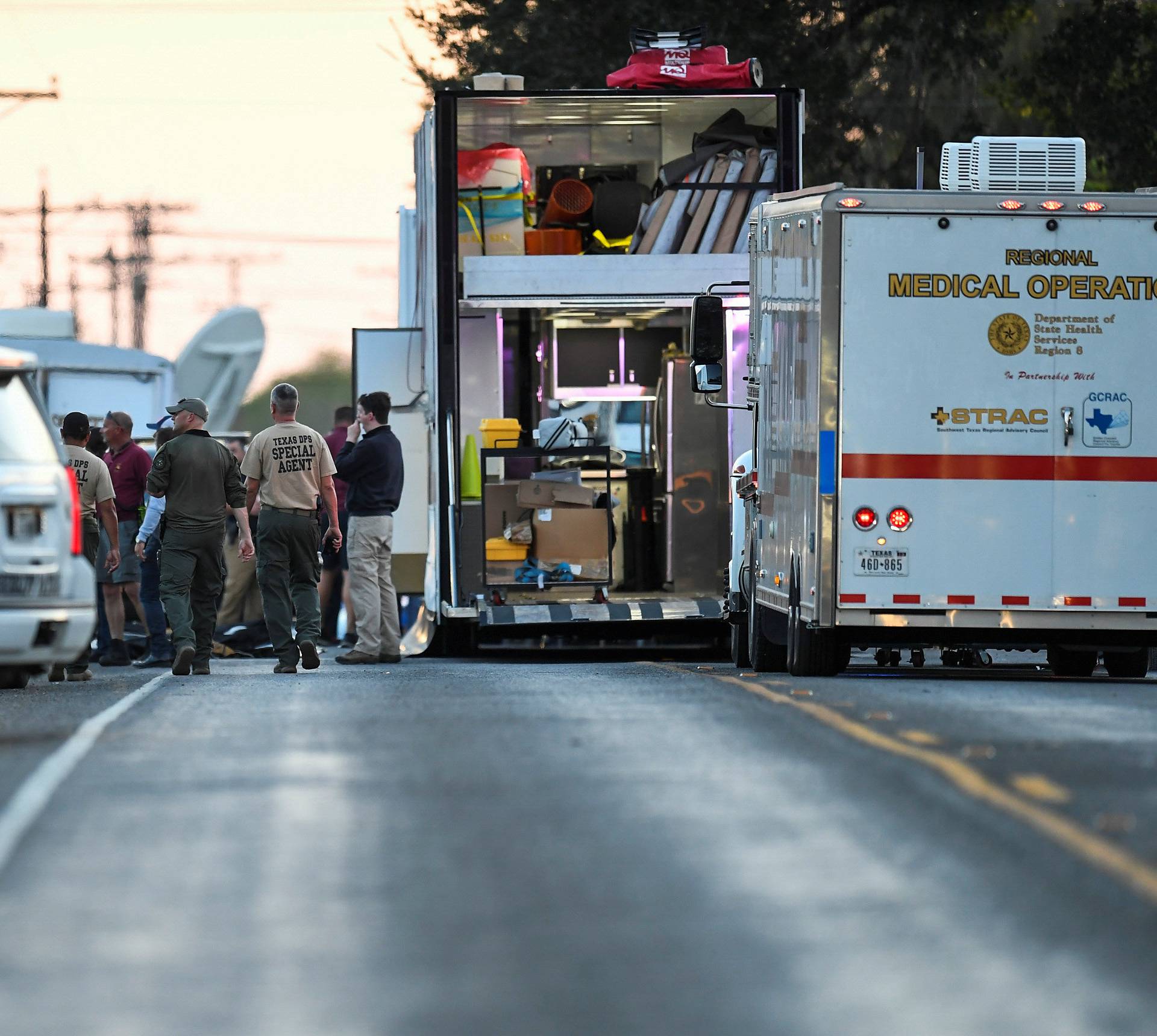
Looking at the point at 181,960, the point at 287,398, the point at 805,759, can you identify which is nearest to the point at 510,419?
the point at 287,398

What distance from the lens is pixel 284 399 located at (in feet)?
50.4

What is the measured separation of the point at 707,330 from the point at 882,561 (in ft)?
7.91

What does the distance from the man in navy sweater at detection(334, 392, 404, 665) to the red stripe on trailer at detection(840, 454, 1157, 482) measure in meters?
4.49

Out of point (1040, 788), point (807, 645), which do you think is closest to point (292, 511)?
point (807, 645)

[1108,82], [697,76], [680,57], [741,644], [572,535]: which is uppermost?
[1108,82]

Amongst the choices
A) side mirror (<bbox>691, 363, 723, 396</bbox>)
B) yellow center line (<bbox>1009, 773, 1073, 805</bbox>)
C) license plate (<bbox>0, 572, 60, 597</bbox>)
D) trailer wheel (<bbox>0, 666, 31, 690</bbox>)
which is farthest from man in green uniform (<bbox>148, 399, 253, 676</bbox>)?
yellow center line (<bbox>1009, 773, 1073, 805</bbox>)

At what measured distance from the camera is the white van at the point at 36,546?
9594mm

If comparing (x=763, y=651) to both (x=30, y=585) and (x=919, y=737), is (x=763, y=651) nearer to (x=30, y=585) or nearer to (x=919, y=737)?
(x=919, y=737)

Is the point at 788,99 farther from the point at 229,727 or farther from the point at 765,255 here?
the point at 229,727

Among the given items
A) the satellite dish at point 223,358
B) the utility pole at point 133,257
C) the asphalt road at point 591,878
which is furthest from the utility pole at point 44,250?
the asphalt road at point 591,878

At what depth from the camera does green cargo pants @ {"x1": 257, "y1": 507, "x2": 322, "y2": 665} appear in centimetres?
1514

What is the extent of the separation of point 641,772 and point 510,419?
9.38m

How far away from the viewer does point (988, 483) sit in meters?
13.2

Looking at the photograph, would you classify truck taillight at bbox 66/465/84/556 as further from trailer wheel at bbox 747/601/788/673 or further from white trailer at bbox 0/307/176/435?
white trailer at bbox 0/307/176/435
